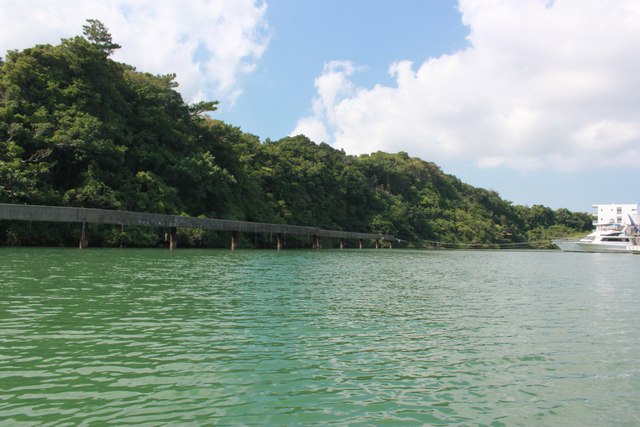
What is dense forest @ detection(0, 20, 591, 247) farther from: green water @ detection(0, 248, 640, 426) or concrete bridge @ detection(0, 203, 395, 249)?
green water @ detection(0, 248, 640, 426)

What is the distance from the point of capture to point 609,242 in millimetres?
87875

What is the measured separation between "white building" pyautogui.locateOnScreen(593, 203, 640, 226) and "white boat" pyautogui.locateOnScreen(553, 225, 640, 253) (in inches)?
414

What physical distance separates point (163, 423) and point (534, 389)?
520cm

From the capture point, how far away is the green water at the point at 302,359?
573cm

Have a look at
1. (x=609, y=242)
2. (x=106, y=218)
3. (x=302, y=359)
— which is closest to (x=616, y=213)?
(x=609, y=242)

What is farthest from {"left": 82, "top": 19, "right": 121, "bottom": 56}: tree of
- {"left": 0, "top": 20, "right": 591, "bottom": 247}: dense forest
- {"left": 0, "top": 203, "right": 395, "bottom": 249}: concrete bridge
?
{"left": 0, "top": 203, "right": 395, "bottom": 249}: concrete bridge

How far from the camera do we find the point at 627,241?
88.2 m

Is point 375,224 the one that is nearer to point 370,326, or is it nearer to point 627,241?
point 627,241

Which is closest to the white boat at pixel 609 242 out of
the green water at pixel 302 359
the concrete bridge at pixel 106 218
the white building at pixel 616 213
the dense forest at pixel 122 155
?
the white building at pixel 616 213

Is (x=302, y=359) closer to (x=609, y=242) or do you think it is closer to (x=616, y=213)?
(x=609, y=242)

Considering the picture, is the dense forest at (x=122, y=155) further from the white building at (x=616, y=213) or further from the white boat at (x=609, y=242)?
the white building at (x=616, y=213)

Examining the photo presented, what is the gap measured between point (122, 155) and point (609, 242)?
86029 mm

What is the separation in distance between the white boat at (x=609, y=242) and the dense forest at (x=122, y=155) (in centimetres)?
4900

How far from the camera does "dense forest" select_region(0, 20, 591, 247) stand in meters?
36.9
